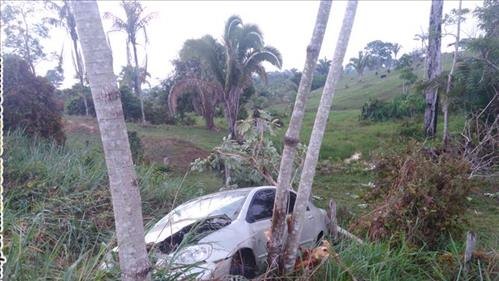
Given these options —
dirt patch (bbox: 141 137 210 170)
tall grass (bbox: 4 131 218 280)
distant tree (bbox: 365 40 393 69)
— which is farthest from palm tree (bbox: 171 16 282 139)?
distant tree (bbox: 365 40 393 69)

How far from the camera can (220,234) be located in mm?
5211

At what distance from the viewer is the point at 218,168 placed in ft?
37.1

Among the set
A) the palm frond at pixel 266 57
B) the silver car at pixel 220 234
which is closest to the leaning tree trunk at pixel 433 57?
the palm frond at pixel 266 57

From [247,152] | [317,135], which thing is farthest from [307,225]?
[317,135]

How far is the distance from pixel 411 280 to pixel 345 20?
→ 2452 millimetres

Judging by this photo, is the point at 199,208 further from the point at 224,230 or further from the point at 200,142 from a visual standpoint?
the point at 200,142

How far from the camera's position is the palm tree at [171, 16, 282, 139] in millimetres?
18547

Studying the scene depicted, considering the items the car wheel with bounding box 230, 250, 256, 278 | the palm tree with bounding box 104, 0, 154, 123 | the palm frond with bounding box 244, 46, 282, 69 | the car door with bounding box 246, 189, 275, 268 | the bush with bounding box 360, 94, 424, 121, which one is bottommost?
the car wheel with bounding box 230, 250, 256, 278

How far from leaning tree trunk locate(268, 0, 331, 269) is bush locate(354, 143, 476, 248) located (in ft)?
6.50

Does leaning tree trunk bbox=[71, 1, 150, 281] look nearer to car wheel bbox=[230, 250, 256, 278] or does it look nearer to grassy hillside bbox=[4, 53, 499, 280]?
grassy hillside bbox=[4, 53, 499, 280]

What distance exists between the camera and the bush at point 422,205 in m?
6.20

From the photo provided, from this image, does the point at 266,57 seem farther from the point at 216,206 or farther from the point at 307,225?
the point at 216,206

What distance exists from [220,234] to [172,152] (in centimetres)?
1371

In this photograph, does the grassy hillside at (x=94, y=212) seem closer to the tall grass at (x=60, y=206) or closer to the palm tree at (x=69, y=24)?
the tall grass at (x=60, y=206)
